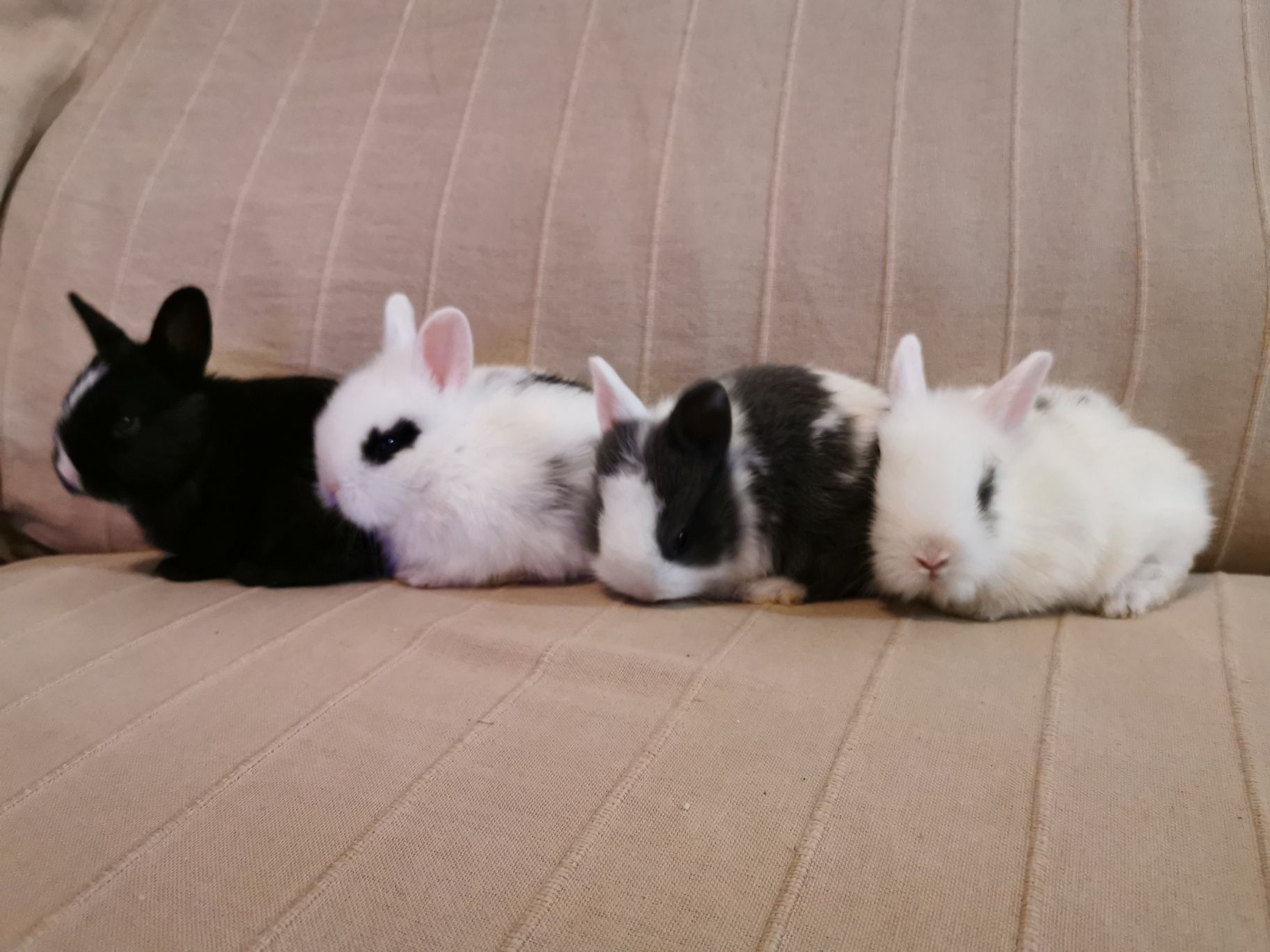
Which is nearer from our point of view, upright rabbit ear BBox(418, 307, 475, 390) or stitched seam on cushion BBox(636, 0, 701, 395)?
upright rabbit ear BBox(418, 307, 475, 390)

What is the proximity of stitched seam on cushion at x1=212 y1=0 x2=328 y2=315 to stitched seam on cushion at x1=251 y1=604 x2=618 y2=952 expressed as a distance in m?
1.04

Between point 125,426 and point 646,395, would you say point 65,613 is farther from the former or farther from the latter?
point 646,395

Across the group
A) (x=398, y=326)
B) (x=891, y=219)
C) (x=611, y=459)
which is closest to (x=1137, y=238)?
(x=891, y=219)

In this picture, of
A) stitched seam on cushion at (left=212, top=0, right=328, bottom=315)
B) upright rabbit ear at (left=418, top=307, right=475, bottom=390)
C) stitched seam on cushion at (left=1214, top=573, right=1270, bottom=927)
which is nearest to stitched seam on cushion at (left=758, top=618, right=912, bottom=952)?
stitched seam on cushion at (left=1214, top=573, right=1270, bottom=927)

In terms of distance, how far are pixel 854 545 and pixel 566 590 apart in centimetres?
42

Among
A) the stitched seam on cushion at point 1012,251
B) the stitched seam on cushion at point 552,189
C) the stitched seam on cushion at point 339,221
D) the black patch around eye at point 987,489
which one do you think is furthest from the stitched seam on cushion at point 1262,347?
the stitched seam on cushion at point 339,221

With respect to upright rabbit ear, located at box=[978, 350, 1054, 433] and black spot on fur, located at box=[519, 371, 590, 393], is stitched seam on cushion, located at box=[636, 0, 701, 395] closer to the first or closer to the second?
black spot on fur, located at box=[519, 371, 590, 393]

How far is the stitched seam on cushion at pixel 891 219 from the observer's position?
50.4 inches

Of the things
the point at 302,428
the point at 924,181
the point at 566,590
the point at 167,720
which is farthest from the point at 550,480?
the point at 924,181

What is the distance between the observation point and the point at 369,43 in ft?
5.25

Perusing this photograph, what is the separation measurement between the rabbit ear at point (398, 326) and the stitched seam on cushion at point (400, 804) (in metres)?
0.58

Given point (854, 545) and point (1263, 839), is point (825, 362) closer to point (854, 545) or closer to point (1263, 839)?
point (854, 545)

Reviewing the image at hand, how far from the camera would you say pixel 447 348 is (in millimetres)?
1255

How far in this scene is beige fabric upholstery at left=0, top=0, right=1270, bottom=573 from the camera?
120cm
